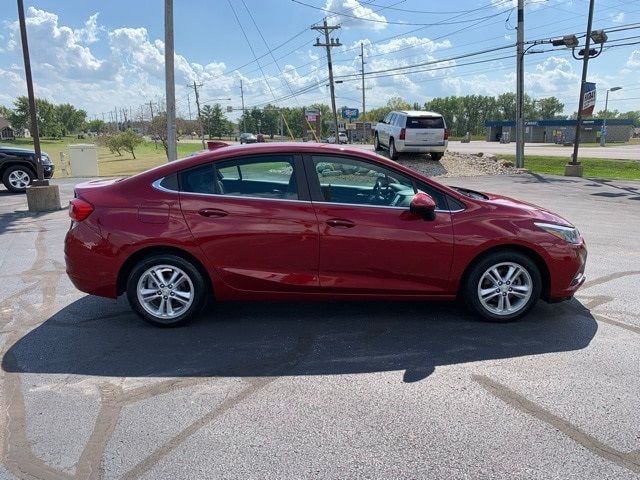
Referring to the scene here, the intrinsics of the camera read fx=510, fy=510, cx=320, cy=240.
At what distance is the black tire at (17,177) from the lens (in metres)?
13.7

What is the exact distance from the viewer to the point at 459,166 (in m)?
21.4

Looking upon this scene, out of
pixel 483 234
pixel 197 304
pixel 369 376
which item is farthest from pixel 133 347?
pixel 483 234

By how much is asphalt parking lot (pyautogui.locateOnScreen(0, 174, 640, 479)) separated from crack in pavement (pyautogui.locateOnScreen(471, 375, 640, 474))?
0.4 inches

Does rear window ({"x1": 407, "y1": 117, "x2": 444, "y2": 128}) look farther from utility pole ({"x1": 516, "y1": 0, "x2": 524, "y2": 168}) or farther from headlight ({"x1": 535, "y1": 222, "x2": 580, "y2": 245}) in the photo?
headlight ({"x1": 535, "y1": 222, "x2": 580, "y2": 245})

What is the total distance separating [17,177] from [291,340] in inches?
505

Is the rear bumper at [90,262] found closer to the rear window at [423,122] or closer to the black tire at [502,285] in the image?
the black tire at [502,285]

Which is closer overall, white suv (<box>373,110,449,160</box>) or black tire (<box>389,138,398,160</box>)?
white suv (<box>373,110,449,160</box>)

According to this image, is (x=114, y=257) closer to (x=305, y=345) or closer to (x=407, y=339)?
(x=305, y=345)

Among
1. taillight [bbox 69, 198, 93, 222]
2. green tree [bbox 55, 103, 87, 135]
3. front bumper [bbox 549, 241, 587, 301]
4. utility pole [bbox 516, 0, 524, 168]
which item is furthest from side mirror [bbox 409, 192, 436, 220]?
green tree [bbox 55, 103, 87, 135]

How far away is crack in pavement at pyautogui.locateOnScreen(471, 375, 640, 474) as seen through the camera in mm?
2672

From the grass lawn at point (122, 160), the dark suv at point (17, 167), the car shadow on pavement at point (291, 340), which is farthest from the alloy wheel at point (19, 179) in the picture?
the car shadow on pavement at point (291, 340)

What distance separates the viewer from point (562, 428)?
2.96 metres

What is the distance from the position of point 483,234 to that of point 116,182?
3.24 meters

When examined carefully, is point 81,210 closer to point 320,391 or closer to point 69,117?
point 320,391
